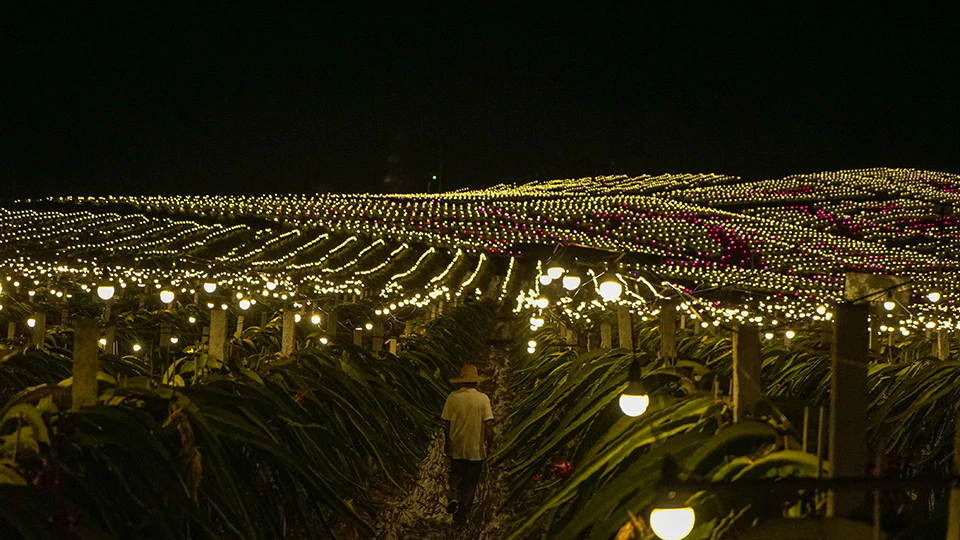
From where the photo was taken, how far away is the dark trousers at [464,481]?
8422mm

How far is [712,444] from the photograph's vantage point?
4109 millimetres

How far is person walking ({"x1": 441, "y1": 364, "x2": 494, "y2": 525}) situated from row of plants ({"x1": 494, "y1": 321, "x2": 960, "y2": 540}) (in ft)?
1.91

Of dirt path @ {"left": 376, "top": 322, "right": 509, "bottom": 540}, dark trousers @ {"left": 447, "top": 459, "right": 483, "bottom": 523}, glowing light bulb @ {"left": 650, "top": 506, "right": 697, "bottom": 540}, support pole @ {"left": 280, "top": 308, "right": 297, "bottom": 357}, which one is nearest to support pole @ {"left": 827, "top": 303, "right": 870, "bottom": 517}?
glowing light bulb @ {"left": 650, "top": 506, "right": 697, "bottom": 540}

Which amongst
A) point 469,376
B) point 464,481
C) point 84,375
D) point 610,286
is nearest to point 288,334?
point 469,376

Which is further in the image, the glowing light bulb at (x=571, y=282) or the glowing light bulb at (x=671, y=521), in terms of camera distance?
the glowing light bulb at (x=571, y=282)

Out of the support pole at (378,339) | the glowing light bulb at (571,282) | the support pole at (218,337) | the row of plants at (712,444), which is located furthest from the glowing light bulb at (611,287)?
the support pole at (378,339)

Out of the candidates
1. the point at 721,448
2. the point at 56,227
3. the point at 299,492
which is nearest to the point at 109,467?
the point at 299,492

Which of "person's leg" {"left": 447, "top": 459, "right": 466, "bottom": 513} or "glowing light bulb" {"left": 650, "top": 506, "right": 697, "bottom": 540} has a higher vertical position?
"glowing light bulb" {"left": 650, "top": 506, "right": 697, "bottom": 540}

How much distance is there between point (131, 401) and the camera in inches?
195

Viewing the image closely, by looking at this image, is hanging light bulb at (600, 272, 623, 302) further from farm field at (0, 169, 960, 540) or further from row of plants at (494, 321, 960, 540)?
row of plants at (494, 321, 960, 540)

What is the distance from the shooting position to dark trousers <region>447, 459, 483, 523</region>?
8.42 m

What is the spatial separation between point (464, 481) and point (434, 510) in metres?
0.45

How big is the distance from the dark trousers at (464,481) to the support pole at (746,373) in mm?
3756

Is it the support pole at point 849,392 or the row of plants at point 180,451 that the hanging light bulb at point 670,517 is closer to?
the support pole at point 849,392
